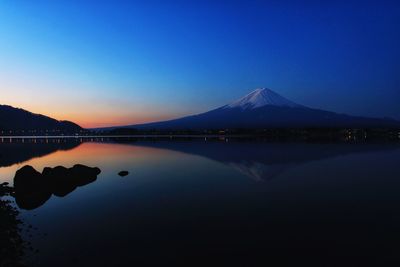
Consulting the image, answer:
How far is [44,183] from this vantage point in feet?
61.5

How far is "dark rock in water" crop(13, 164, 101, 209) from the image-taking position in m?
15.8

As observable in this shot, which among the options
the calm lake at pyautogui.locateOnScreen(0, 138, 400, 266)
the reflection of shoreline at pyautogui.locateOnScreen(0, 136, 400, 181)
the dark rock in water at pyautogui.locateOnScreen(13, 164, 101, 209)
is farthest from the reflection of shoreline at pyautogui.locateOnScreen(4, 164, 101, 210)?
the reflection of shoreline at pyautogui.locateOnScreen(0, 136, 400, 181)

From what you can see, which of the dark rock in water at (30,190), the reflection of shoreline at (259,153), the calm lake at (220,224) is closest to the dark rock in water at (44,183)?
the dark rock in water at (30,190)

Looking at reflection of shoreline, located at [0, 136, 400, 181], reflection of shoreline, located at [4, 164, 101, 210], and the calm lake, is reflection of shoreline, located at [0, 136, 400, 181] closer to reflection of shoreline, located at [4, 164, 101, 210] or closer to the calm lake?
the calm lake

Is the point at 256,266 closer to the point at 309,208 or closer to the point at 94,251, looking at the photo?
the point at 94,251

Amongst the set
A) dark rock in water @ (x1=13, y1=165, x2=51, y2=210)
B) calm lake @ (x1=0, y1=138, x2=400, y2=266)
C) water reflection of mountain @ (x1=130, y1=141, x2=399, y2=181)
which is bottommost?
water reflection of mountain @ (x1=130, y1=141, x2=399, y2=181)

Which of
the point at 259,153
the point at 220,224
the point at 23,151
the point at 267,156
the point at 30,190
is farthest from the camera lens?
the point at 23,151

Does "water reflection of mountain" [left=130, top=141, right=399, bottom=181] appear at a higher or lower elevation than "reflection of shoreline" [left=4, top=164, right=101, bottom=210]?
lower

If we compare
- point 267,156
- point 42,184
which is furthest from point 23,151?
point 42,184

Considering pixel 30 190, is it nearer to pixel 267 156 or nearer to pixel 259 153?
pixel 267 156

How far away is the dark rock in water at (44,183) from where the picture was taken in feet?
51.7

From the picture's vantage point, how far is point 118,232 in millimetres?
10484

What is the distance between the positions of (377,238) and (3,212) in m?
11.8

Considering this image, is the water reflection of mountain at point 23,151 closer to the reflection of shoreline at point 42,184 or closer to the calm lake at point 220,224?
the reflection of shoreline at point 42,184
